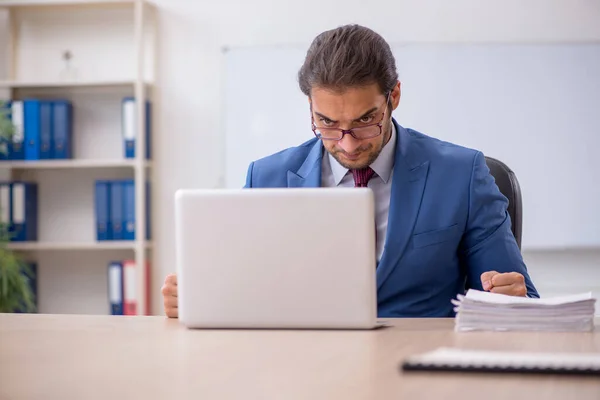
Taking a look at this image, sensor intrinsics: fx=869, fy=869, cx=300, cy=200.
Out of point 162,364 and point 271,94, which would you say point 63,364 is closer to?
point 162,364

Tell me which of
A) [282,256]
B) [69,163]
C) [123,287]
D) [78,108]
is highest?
[78,108]

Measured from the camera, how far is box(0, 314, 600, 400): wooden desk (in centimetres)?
92

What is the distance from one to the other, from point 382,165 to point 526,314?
721mm

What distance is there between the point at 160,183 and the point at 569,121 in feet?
6.73

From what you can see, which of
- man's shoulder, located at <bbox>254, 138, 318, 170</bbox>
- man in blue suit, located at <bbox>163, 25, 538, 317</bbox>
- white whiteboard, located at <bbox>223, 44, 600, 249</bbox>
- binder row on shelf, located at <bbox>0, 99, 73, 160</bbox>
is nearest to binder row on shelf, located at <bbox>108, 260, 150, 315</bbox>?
binder row on shelf, located at <bbox>0, 99, 73, 160</bbox>

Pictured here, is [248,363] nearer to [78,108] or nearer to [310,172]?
[310,172]

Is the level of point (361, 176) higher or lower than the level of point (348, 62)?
lower

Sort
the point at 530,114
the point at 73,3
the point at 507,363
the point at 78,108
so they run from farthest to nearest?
the point at 78,108 → the point at 73,3 → the point at 530,114 → the point at 507,363

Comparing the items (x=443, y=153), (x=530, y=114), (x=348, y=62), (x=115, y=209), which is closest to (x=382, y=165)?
(x=443, y=153)

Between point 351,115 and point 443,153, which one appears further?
point 443,153

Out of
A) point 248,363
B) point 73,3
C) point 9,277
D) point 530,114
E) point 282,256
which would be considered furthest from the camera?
point 73,3

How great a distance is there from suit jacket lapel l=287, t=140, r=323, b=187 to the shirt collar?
43mm

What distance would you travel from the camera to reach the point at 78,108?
4.49 meters

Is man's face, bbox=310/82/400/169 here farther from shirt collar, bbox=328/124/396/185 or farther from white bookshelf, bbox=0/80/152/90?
white bookshelf, bbox=0/80/152/90
